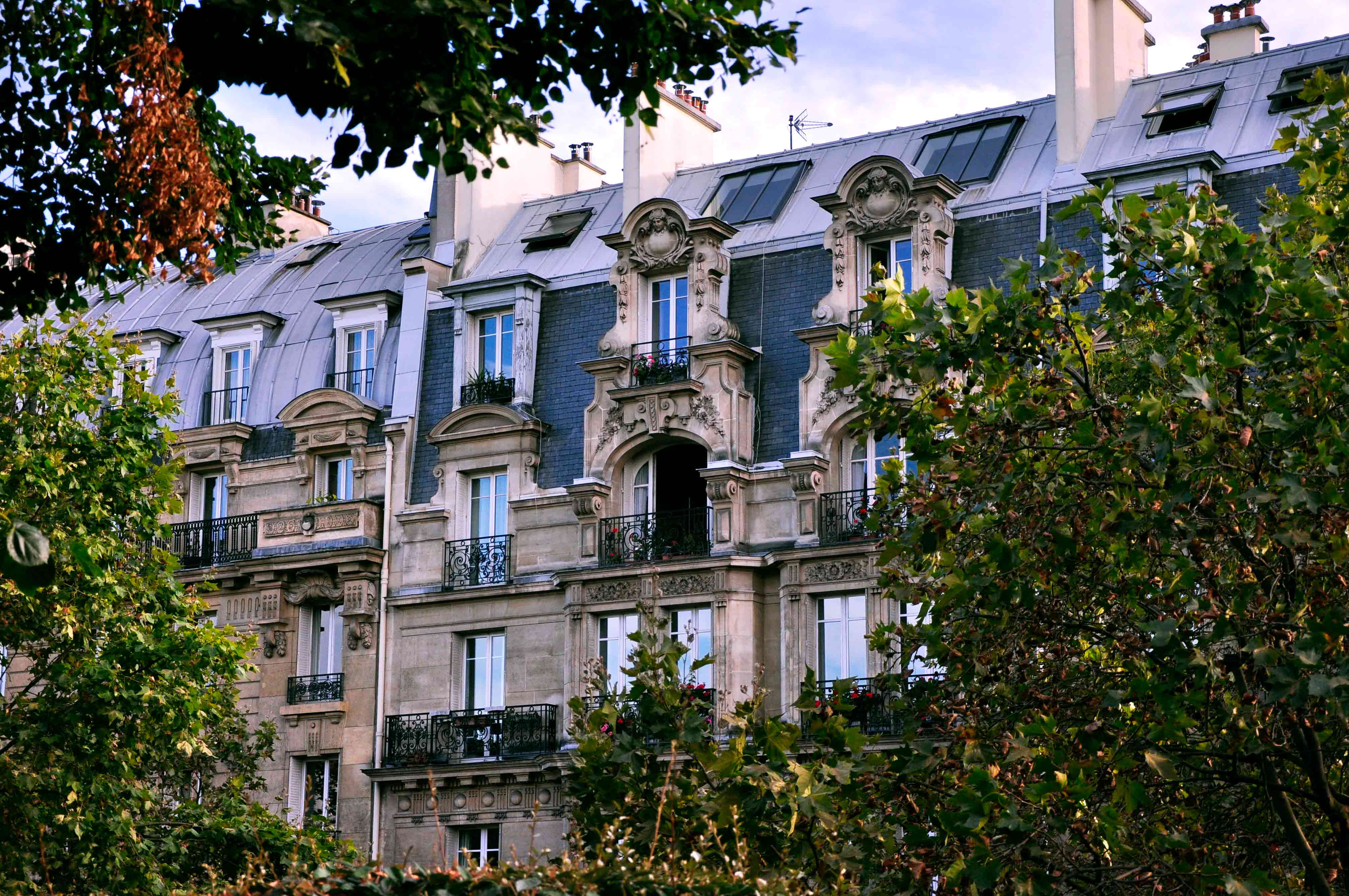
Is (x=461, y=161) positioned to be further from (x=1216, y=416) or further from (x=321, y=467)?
(x=321, y=467)

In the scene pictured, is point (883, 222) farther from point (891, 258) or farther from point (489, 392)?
point (489, 392)

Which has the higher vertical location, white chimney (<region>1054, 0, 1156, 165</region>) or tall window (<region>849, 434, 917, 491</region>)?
white chimney (<region>1054, 0, 1156, 165</region>)

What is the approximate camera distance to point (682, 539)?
1243 inches

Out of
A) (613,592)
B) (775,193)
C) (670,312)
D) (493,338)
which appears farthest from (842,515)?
(493,338)

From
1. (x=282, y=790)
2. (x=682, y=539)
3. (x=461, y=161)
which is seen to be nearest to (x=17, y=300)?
(x=461, y=161)

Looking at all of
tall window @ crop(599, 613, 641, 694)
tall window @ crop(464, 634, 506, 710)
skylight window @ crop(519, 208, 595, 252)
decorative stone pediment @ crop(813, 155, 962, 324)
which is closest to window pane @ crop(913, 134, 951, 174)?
decorative stone pediment @ crop(813, 155, 962, 324)

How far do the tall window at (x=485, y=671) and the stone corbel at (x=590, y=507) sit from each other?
2.26 meters

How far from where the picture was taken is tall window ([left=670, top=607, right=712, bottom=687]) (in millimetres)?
30719

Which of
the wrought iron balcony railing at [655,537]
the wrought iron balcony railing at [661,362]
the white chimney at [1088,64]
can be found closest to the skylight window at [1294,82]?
the white chimney at [1088,64]

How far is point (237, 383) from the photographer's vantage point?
37500mm

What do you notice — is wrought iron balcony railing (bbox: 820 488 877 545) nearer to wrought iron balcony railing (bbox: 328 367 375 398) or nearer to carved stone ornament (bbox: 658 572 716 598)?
carved stone ornament (bbox: 658 572 716 598)

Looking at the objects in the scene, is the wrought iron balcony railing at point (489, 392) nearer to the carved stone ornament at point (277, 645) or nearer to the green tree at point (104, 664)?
the carved stone ornament at point (277, 645)

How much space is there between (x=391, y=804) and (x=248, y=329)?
9.74m

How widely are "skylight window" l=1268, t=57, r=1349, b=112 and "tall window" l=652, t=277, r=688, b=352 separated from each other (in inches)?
373
